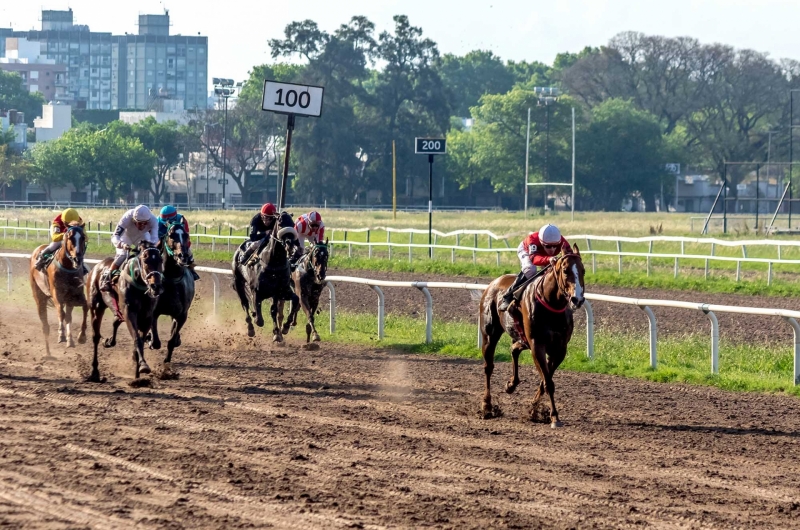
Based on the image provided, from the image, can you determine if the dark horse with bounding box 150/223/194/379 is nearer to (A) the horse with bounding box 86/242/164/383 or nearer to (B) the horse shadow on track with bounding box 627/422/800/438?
(A) the horse with bounding box 86/242/164/383

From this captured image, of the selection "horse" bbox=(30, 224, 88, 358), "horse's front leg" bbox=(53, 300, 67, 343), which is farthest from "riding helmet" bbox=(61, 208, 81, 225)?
"horse's front leg" bbox=(53, 300, 67, 343)

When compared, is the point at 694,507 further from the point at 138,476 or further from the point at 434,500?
the point at 138,476

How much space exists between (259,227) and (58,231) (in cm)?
255

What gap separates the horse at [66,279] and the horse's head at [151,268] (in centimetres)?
236

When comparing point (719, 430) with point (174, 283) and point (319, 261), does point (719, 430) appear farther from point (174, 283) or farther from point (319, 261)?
point (319, 261)

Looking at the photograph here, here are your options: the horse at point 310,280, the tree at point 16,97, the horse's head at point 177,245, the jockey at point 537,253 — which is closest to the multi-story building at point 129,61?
the tree at point 16,97

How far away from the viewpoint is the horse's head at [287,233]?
1423 cm

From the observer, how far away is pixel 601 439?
8.41 m

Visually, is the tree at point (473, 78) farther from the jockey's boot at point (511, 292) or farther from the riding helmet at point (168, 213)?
the jockey's boot at point (511, 292)

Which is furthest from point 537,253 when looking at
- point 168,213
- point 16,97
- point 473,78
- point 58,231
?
point 16,97

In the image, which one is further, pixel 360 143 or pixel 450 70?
pixel 450 70

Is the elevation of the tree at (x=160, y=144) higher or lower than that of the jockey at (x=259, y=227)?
higher

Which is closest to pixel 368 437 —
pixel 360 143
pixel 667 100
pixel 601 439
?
pixel 601 439

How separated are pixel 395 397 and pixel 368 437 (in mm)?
2117
